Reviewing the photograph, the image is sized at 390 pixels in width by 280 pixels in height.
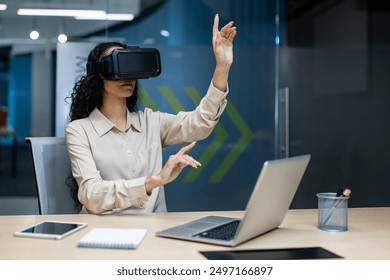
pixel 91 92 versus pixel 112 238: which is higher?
pixel 91 92

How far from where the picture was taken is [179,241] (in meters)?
1.63

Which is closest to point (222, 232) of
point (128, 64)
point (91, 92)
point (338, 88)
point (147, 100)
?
point (128, 64)

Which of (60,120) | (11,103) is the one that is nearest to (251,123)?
(60,120)

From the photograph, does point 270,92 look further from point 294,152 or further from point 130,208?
point 130,208

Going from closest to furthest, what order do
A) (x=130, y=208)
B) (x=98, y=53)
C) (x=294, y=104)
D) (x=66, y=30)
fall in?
(x=130, y=208) → (x=98, y=53) → (x=66, y=30) → (x=294, y=104)

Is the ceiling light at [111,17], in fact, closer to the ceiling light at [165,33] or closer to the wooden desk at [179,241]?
the ceiling light at [165,33]

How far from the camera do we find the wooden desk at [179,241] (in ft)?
4.89

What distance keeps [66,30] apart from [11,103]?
0.72 metres

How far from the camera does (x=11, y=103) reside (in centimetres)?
420

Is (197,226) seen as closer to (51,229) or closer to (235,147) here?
(51,229)

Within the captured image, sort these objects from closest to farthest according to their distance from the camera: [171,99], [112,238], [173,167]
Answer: [112,238] < [173,167] < [171,99]

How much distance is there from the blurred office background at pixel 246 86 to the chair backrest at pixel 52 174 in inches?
66.7

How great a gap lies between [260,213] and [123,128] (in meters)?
1.09

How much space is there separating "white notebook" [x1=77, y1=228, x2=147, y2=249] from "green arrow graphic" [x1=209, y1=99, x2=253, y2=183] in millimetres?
2603
